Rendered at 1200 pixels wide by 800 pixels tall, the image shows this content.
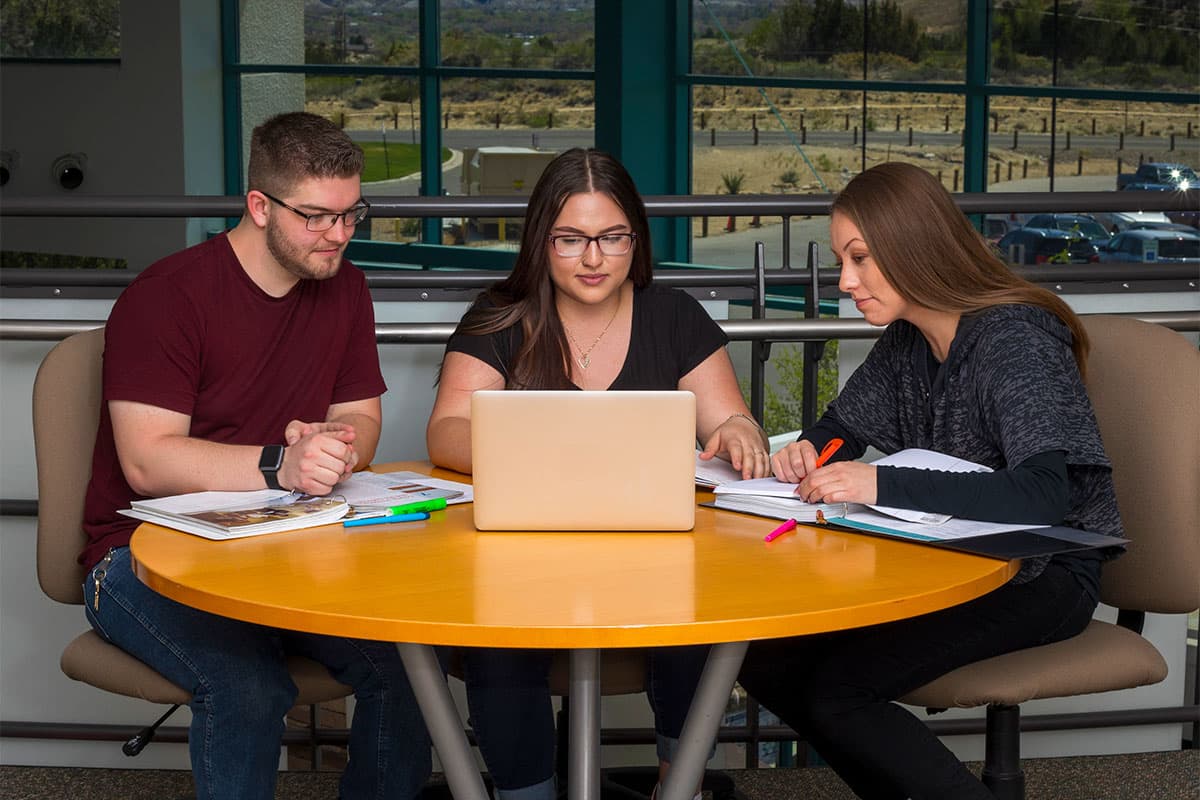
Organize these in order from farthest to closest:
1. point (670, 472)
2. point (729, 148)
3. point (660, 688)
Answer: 1. point (729, 148)
2. point (660, 688)
3. point (670, 472)

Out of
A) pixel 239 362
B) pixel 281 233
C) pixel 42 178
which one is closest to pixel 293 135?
pixel 281 233

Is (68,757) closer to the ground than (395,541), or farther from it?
closer to the ground

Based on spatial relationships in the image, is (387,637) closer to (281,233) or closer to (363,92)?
(281,233)

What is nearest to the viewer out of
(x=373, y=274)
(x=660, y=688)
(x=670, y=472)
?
(x=670, y=472)

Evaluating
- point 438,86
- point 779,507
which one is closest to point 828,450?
point 779,507

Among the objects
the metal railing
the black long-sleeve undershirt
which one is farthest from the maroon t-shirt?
the black long-sleeve undershirt

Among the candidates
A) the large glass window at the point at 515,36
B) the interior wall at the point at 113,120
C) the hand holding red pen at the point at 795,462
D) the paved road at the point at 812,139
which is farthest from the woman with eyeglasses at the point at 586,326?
the interior wall at the point at 113,120

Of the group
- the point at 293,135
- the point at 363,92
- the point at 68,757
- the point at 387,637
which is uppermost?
the point at 363,92

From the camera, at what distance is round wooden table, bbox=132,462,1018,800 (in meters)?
1.40

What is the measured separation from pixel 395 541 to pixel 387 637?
357 mm

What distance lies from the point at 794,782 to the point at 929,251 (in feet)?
4.37

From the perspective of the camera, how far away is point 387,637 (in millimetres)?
1392

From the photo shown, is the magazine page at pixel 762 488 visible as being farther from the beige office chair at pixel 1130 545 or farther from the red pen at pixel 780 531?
the beige office chair at pixel 1130 545

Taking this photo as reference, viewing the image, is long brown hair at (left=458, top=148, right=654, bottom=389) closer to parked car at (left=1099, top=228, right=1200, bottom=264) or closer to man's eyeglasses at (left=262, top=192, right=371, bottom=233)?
man's eyeglasses at (left=262, top=192, right=371, bottom=233)
